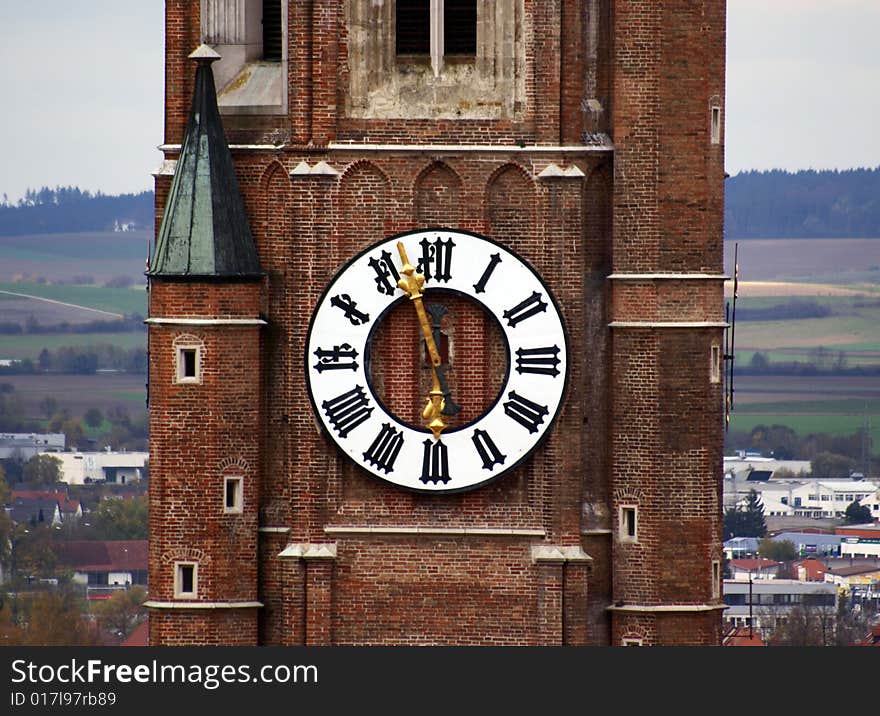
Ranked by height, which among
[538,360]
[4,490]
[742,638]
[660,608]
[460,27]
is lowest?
[742,638]

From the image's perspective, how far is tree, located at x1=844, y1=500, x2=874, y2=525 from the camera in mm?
130875

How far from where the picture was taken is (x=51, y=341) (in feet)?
474

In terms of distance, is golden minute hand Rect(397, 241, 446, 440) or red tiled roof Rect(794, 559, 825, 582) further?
red tiled roof Rect(794, 559, 825, 582)

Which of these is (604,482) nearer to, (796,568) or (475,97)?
(475,97)

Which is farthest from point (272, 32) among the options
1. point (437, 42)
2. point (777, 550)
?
point (777, 550)

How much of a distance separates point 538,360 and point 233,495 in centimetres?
557

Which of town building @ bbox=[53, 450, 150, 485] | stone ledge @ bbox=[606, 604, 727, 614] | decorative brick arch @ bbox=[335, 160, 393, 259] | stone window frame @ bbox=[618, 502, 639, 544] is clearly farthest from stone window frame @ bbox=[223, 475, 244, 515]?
town building @ bbox=[53, 450, 150, 485]

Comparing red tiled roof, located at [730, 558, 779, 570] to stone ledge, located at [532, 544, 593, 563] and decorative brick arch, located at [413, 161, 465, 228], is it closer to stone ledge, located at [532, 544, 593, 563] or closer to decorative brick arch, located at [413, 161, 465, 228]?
stone ledge, located at [532, 544, 593, 563]

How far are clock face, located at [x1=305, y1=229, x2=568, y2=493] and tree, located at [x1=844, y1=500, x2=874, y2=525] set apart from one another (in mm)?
74083

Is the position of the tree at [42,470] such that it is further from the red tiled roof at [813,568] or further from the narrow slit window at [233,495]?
the narrow slit window at [233,495]

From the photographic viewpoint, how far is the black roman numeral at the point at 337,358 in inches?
2287

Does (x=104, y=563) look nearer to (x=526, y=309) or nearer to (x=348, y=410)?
(x=348, y=410)

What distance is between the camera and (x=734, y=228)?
148 m

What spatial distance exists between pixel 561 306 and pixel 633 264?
1388 mm
